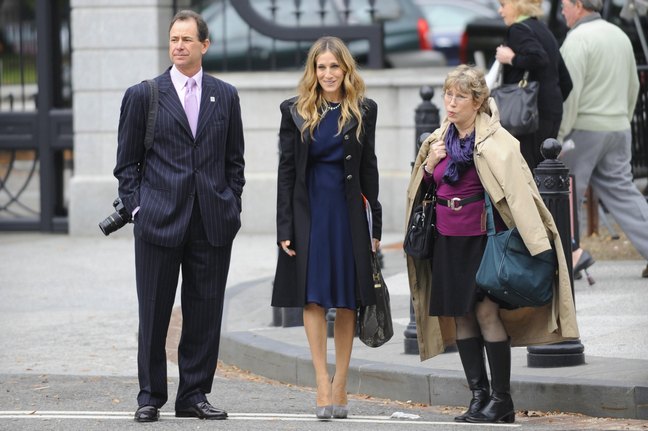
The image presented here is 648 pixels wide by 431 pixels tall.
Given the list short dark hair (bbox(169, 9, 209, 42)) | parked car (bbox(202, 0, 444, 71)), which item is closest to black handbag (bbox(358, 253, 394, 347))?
short dark hair (bbox(169, 9, 209, 42))

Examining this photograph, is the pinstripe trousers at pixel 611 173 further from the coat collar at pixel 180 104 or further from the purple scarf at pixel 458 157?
the coat collar at pixel 180 104

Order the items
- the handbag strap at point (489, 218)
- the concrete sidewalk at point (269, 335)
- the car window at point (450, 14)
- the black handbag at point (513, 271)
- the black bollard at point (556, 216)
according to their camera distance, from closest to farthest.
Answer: the black handbag at point (513, 271) → the handbag strap at point (489, 218) → the concrete sidewalk at point (269, 335) → the black bollard at point (556, 216) → the car window at point (450, 14)

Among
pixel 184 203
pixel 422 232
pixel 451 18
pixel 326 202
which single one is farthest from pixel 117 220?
pixel 451 18

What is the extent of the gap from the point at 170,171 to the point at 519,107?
3.49m

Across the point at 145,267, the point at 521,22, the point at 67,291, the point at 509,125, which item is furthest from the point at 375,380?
the point at 67,291

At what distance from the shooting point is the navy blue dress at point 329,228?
6906 mm

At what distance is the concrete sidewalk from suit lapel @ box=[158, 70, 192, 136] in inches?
74.7

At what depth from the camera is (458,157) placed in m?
6.79

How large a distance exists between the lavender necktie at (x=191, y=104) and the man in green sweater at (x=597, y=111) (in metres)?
4.13

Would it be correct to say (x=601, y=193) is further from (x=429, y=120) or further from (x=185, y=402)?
(x=185, y=402)

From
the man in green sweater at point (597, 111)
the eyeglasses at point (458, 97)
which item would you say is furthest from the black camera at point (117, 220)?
the man in green sweater at point (597, 111)

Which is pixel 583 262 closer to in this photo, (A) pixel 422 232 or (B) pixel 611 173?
(B) pixel 611 173

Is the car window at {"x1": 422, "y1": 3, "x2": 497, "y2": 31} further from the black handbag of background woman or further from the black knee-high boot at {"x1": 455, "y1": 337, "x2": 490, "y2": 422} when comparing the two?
the black knee-high boot at {"x1": 455, "y1": 337, "x2": 490, "y2": 422}

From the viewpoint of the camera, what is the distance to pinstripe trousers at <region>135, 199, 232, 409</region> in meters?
6.87
